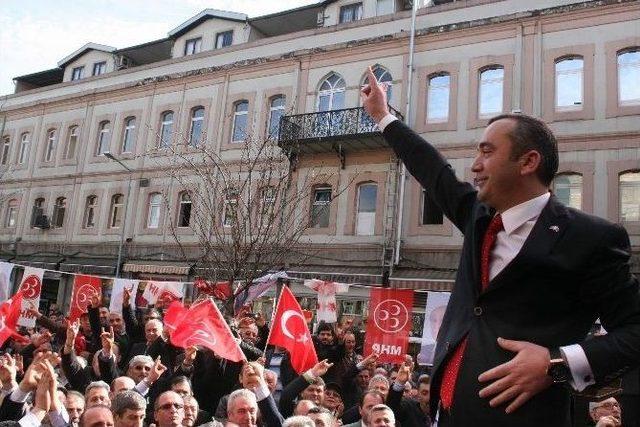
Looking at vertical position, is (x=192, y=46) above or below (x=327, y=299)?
above

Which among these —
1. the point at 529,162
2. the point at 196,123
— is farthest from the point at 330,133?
the point at 529,162

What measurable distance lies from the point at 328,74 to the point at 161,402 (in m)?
18.3

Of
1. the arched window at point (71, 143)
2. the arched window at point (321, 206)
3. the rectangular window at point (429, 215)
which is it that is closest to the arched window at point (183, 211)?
the arched window at point (321, 206)

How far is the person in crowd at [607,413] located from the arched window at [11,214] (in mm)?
29016

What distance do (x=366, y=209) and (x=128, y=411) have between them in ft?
53.2

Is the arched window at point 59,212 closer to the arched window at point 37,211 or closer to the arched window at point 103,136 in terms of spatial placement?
the arched window at point 37,211

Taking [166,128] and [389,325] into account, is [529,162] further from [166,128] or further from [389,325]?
[166,128]

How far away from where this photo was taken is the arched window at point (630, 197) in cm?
1738

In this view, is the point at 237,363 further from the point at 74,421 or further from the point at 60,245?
the point at 60,245

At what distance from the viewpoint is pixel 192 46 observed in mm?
27922

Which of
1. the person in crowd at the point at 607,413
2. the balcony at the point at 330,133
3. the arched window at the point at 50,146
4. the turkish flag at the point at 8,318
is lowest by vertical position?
the person in crowd at the point at 607,413

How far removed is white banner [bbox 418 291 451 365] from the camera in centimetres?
1079

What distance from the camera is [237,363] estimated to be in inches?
326

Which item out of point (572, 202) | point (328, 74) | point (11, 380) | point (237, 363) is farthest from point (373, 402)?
point (328, 74)
